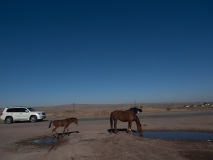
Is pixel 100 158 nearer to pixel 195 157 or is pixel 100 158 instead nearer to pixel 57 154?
pixel 57 154

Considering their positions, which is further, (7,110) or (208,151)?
(7,110)

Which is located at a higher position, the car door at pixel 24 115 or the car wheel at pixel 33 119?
the car door at pixel 24 115

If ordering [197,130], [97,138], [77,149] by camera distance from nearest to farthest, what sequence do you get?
[77,149]
[97,138]
[197,130]

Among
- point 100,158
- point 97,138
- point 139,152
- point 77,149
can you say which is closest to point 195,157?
point 139,152

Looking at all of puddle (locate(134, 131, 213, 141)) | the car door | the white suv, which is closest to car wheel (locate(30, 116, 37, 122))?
the white suv

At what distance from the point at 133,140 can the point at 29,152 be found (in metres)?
5.59

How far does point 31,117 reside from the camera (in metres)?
36.8

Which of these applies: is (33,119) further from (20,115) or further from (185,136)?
(185,136)

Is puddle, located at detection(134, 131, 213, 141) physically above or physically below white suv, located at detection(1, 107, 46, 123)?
below

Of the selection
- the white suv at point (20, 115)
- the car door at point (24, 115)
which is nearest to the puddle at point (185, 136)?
the white suv at point (20, 115)

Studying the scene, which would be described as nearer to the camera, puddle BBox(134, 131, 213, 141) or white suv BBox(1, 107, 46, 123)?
puddle BBox(134, 131, 213, 141)

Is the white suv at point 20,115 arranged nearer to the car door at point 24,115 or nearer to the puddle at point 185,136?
the car door at point 24,115

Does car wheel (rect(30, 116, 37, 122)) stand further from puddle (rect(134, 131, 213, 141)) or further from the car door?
puddle (rect(134, 131, 213, 141))

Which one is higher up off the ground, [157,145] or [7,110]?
[7,110]
